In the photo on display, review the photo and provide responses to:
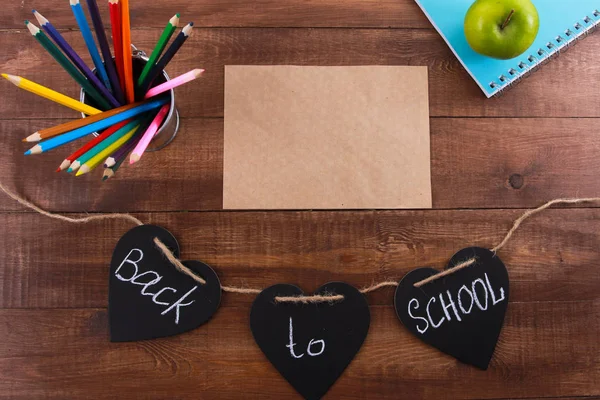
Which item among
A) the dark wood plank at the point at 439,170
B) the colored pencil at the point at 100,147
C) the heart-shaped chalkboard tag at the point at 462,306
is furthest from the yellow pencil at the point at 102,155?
the heart-shaped chalkboard tag at the point at 462,306

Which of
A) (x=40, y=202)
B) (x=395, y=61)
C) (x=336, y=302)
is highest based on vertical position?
(x=395, y=61)

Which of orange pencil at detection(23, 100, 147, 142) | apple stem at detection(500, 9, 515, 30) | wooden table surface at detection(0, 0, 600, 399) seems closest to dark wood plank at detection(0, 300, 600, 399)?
wooden table surface at detection(0, 0, 600, 399)

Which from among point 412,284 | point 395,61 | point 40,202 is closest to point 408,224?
point 412,284

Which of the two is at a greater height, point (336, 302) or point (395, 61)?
point (395, 61)

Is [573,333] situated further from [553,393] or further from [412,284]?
[412,284]

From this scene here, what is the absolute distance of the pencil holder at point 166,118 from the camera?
1.69 feet

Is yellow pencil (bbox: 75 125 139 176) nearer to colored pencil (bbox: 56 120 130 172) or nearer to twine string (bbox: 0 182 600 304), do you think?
colored pencil (bbox: 56 120 130 172)

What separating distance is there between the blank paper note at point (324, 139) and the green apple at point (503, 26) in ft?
0.30

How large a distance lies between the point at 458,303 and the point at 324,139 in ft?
0.89

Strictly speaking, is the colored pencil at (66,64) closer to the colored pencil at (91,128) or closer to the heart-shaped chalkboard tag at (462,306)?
the colored pencil at (91,128)

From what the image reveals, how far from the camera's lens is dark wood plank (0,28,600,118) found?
624 mm

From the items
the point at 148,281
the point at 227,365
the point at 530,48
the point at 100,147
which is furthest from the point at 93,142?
the point at 530,48

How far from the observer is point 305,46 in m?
0.64

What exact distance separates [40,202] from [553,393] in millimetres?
698
